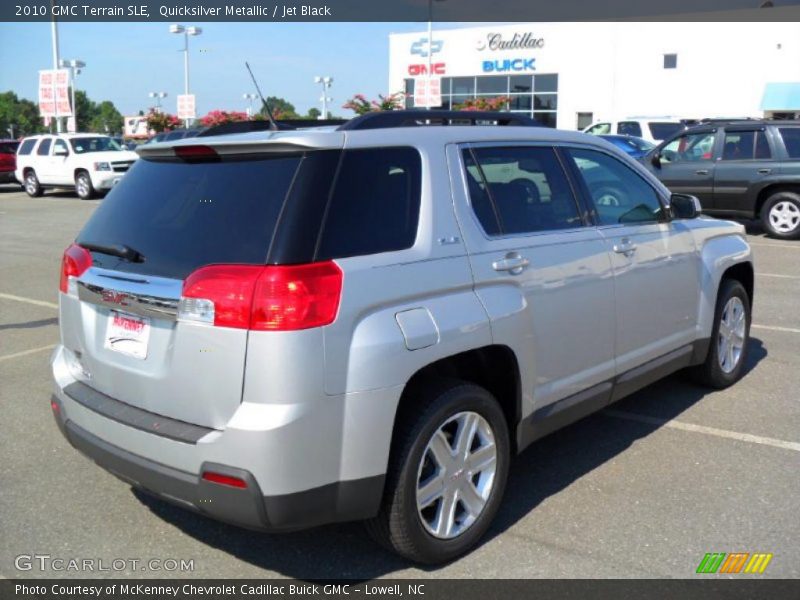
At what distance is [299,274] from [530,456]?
7.48 ft

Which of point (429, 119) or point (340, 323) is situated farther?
point (429, 119)

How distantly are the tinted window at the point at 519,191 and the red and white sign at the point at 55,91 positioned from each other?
2861cm

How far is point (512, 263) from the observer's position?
3734 millimetres

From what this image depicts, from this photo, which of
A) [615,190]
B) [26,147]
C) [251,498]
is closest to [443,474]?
[251,498]

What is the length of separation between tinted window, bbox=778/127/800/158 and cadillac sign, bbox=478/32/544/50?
33.7 m

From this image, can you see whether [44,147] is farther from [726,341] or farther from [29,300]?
[726,341]

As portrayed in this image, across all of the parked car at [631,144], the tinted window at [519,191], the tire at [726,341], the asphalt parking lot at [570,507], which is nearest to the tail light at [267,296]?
the tinted window at [519,191]

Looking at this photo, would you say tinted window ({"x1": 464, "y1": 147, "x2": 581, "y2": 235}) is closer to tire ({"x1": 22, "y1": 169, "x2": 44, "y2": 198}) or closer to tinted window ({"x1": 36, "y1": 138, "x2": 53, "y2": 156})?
tinted window ({"x1": 36, "y1": 138, "x2": 53, "y2": 156})

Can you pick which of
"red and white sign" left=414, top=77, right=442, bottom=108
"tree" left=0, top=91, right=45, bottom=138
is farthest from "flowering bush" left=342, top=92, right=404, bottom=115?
"tree" left=0, top=91, right=45, bottom=138

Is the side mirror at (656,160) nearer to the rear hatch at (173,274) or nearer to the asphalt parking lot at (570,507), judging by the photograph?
the asphalt parking lot at (570,507)

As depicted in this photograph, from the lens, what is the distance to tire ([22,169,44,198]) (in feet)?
84.3

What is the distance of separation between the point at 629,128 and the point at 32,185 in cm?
1868

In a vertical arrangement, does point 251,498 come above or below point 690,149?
below

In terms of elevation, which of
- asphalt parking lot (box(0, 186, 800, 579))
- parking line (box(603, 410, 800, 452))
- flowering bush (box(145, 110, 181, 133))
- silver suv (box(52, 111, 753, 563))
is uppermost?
flowering bush (box(145, 110, 181, 133))
